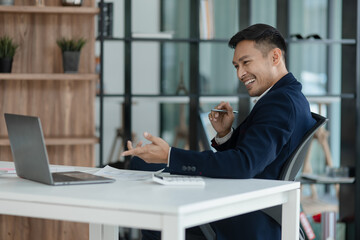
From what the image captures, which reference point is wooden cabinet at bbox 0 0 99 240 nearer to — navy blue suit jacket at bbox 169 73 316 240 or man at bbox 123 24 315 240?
man at bbox 123 24 315 240

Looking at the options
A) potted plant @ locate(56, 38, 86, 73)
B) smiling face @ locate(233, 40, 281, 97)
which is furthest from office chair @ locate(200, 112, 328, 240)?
potted plant @ locate(56, 38, 86, 73)

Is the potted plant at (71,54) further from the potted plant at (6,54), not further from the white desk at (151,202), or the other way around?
the white desk at (151,202)

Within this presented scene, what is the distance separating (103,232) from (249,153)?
0.84 m

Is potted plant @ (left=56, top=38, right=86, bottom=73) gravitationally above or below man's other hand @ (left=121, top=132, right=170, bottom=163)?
above

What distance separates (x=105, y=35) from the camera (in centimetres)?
396

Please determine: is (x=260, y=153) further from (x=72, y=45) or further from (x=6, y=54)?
Result: (x=6, y=54)

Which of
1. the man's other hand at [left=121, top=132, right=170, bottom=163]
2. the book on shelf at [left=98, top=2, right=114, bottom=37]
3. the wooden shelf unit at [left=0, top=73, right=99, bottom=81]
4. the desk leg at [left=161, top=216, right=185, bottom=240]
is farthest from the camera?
the book on shelf at [left=98, top=2, right=114, bottom=37]

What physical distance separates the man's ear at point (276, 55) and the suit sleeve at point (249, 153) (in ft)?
1.12

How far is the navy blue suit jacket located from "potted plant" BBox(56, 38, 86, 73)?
172 centimetres

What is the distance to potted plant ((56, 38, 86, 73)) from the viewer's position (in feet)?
12.3

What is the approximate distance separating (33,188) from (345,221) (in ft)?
10.0

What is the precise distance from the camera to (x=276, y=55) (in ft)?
7.96

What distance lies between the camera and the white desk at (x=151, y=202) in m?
1.52

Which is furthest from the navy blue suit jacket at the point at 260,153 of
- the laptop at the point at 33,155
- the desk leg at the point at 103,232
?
the desk leg at the point at 103,232
